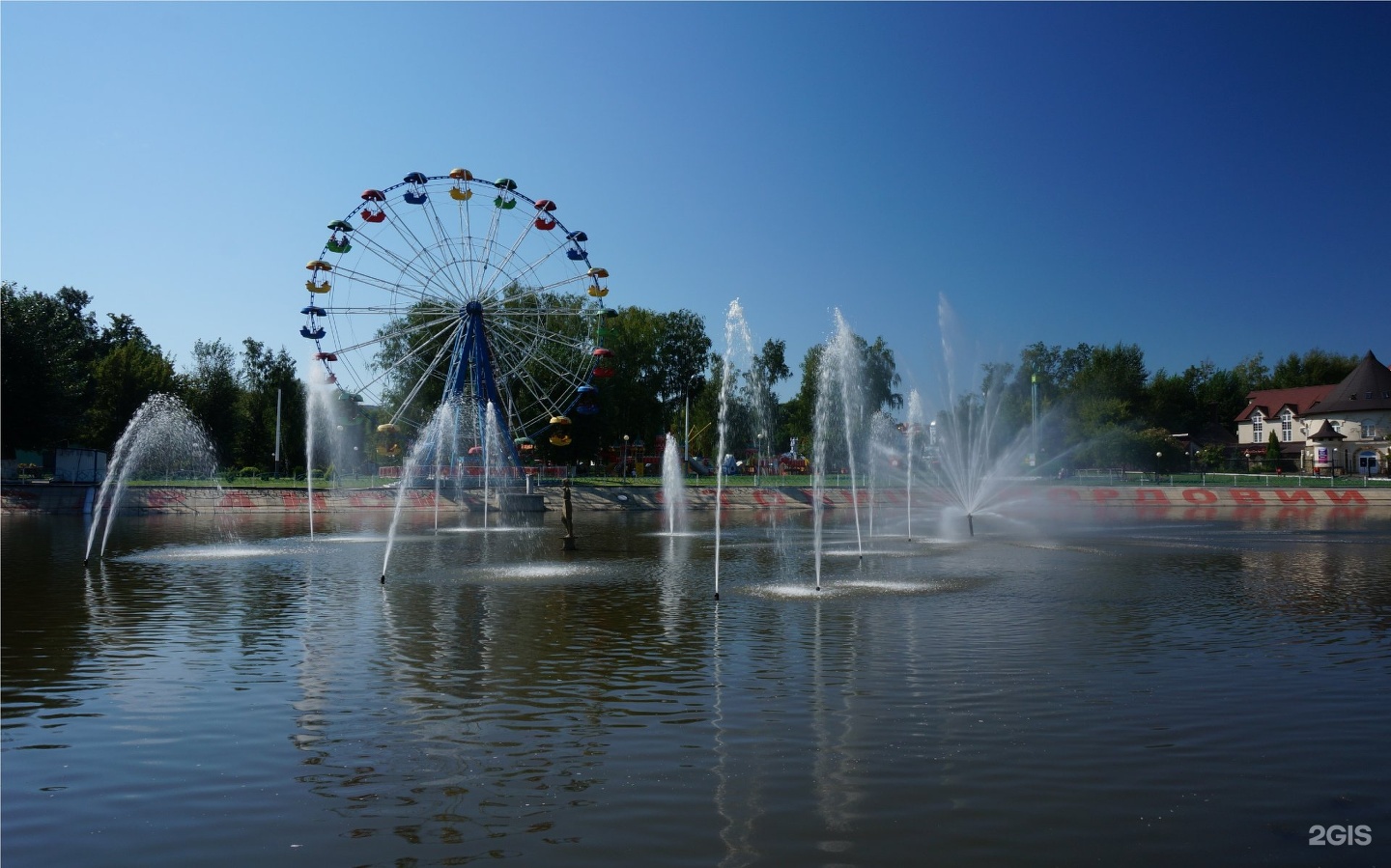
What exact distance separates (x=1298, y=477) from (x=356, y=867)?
238 ft

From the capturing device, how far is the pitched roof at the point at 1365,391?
93.6 meters

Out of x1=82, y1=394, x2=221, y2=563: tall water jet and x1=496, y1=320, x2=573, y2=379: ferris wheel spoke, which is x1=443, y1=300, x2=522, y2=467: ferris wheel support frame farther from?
x1=82, y1=394, x2=221, y2=563: tall water jet

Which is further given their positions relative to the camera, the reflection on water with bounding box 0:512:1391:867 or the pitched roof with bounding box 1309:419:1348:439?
the pitched roof with bounding box 1309:419:1348:439

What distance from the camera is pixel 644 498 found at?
5569 cm

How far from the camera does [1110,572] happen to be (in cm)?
2186

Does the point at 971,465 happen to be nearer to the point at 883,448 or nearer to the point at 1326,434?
the point at 883,448

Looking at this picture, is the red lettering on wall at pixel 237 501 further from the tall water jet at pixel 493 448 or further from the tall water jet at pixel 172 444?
the tall water jet at pixel 172 444

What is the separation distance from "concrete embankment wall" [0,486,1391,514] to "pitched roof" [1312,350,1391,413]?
43864 millimetres

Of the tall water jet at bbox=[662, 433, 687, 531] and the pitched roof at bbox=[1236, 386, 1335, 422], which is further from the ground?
the pitched roof at bbox=[1236, 386, 1335, 422]

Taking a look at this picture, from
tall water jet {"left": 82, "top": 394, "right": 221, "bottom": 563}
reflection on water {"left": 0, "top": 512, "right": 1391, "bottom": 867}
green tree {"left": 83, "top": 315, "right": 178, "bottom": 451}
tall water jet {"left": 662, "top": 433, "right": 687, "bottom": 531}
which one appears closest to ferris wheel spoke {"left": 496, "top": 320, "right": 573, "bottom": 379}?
tall water jet {"left": 662, "top": 433, "right": 687, "bottom": 531}

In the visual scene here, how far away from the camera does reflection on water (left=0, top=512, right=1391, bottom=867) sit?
21.0 ft

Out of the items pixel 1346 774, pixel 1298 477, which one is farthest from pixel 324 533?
pixel 1298 477

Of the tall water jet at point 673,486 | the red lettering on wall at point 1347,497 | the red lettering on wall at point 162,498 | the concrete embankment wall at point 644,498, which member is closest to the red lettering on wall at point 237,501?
the concrete embankment wall at point 644,498

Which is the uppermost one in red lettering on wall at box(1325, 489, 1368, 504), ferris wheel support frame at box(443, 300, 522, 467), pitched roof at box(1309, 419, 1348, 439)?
ferris wheel support frame at box(443, 300, 522, 467)
